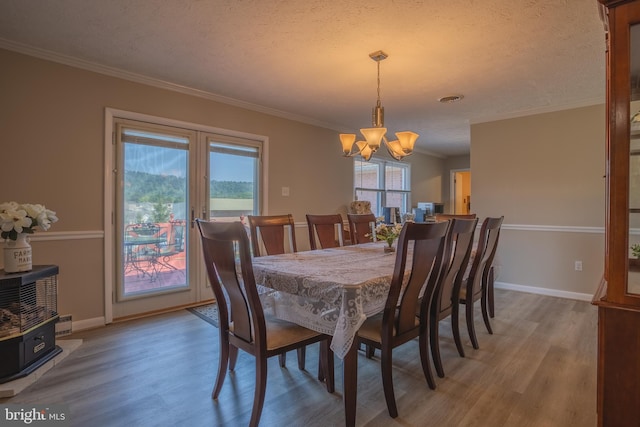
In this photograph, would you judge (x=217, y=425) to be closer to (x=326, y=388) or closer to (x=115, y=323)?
(x=326, y=388)

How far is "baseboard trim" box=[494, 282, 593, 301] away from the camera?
3.87 m

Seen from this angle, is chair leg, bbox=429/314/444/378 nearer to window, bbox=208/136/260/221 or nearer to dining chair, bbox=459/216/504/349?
dining chair, bbox=459/216/504/349

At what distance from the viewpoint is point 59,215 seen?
2.79 metres

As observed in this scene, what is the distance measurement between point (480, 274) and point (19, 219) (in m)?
3.43

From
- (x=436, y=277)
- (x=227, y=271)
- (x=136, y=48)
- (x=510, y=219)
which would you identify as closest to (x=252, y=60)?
(x=136, y=48)

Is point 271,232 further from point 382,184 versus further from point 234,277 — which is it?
point 382,184

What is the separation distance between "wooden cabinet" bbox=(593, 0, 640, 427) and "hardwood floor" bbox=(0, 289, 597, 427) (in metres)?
0.69

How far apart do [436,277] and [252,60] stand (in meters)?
2.28

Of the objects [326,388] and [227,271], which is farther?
[326,388]

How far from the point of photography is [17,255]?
217cm

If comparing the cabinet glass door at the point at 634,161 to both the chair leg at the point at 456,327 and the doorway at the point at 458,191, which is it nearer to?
the chair leg at the point at 456,327

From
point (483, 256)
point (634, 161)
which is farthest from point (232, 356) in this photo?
point (634, 161)

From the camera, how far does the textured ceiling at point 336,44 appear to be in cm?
207

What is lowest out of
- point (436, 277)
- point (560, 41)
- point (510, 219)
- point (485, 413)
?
point (485, 413)
